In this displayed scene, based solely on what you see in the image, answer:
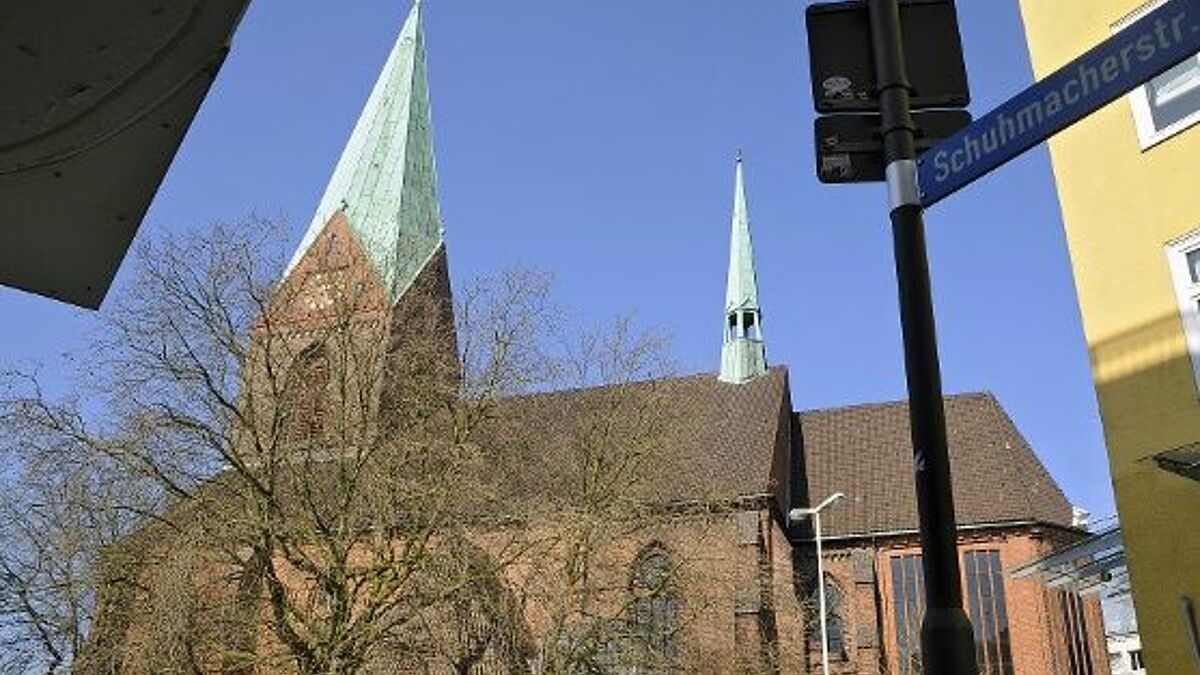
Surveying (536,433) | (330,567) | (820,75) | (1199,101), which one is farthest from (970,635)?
(536,433)

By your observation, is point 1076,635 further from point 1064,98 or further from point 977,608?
point 1064,98

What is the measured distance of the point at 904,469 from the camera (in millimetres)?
41594

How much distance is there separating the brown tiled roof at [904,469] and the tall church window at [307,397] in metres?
22.8

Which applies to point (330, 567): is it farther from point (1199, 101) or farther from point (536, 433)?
point (1199, 101)

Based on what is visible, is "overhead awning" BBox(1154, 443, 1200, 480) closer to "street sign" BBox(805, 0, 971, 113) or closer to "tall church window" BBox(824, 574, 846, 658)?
"street sign" BBox(805, 0, 971, 113)

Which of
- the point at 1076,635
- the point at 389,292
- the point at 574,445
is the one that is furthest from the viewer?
the point at 1076,635

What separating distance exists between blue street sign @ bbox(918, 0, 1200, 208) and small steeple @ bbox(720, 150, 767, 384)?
1567 inches

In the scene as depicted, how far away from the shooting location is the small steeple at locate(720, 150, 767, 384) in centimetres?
4512

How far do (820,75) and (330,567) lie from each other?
635 inches

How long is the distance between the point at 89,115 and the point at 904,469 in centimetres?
4127

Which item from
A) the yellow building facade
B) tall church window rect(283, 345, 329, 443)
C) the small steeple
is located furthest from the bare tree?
the small steeple

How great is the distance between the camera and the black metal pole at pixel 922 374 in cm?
380

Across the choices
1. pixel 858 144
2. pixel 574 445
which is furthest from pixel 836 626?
pixel 858 144

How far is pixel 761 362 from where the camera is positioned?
4553 cm
